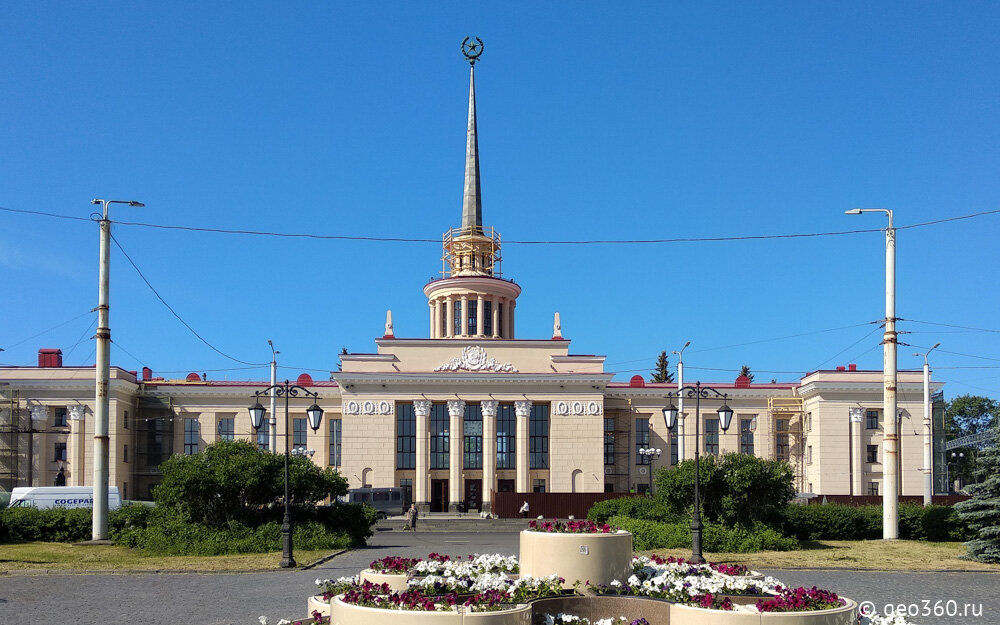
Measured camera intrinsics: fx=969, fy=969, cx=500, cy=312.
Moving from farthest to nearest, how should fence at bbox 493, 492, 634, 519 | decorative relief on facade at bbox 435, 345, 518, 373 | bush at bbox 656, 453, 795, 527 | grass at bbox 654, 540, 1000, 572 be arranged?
decorative relief on facade at bbox 435, 345, 518, 373
fence at bbox 493, 492, 634, 519
bush at bbox 656, 453, 795, 527
grass at bbox 654, 540, 1000, 572

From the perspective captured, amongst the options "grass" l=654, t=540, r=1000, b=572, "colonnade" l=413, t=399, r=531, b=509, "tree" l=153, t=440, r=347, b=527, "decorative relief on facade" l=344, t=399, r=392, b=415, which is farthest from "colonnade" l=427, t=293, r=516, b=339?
"grass" l=654, t=540, r=1000, b=572

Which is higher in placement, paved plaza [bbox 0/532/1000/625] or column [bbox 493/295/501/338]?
column [bbox 493/295/501/338]

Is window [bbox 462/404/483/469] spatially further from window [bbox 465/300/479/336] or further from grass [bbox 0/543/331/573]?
grass [bbox 0/543/331/573]

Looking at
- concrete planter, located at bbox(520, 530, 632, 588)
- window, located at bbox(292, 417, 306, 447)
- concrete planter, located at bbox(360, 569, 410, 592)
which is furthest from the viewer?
window, located at bbox(292, 417, 306, 447)

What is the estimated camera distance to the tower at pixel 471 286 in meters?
60.1

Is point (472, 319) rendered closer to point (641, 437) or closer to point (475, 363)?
point (475, 363)

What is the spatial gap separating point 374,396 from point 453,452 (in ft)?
18.4

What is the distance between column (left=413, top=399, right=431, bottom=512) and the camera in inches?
2178

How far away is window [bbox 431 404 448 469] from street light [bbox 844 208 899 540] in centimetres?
2975

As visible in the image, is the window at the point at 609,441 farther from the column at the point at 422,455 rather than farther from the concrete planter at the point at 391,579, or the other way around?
the concrete planter at the point at 391,579

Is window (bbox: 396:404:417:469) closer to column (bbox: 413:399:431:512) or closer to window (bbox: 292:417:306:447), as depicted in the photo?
column (bbox: 413:399:431:512)

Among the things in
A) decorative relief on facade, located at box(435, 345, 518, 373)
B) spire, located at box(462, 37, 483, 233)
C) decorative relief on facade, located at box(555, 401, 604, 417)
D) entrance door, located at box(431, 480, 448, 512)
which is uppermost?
spire, located at box(462, 37, 483, 233)

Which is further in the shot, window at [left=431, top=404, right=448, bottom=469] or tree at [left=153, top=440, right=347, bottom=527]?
window at [left=431, top=404, right=448, bottom=469]

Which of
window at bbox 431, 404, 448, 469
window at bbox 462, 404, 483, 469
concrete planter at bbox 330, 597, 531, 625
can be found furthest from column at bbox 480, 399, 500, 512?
concrete planter at bbox 330, 597, 531, 625
